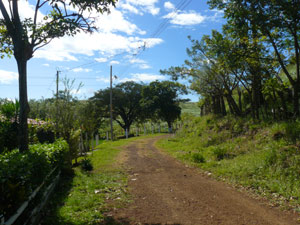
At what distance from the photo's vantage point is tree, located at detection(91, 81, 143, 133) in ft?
128

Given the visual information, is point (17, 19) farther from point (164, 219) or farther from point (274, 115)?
point (274, 115)

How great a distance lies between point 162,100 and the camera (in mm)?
36719

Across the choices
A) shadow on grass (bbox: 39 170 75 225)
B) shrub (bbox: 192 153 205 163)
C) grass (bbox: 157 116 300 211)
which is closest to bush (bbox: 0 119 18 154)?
shadow on grass (bbox: 39 170 75 225)

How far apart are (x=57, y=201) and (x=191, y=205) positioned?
3226 millimetres

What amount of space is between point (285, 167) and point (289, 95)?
6.89 m

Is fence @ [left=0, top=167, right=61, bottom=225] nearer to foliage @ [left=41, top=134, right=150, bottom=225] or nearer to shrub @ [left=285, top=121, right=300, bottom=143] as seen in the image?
foliage @ [left=41, top=134, right=150, bottom=225]

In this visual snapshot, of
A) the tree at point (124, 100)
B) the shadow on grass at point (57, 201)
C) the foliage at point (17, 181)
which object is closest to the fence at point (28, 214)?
the foliage at point (17, 181)

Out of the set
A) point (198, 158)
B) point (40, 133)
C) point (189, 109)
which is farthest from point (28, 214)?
point (189, 109)

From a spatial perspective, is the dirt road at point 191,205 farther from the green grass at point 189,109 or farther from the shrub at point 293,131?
the green grass at point 189,109

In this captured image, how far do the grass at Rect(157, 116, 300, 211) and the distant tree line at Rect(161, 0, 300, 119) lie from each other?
130cm

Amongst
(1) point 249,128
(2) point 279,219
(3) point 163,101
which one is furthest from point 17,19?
(3) point 163,101

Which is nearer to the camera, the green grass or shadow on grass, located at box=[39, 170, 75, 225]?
shadow on grass, located at box=[39, 170, 75, 225]

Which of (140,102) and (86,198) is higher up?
(140,102)

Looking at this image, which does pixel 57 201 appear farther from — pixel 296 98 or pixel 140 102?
pixel 140 102
